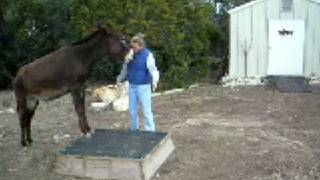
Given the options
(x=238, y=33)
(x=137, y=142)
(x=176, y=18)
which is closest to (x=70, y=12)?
(x=176, y=18)

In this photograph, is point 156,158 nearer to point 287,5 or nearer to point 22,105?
point 22,105

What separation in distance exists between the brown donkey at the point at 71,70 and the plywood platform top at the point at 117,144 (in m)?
0.40

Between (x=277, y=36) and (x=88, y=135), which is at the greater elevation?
(x=277, y=36)

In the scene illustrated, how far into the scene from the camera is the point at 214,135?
38.5 ft

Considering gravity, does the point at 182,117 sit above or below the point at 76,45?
below

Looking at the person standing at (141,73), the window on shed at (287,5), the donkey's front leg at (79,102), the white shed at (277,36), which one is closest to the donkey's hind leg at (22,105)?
the donkey's front leg at (79,102)

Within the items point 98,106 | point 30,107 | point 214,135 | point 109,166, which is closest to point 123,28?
point 98,106

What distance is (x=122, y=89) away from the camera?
16.9m

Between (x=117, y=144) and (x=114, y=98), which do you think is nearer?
(x=117, y=144)

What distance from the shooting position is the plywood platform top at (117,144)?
902cm

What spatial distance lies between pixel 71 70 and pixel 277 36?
13.7 m

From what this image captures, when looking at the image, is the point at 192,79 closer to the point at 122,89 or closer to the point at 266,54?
the point at 266,54

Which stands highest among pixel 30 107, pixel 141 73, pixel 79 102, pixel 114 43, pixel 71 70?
pixel 114 43

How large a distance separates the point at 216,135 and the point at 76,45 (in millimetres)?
3307
